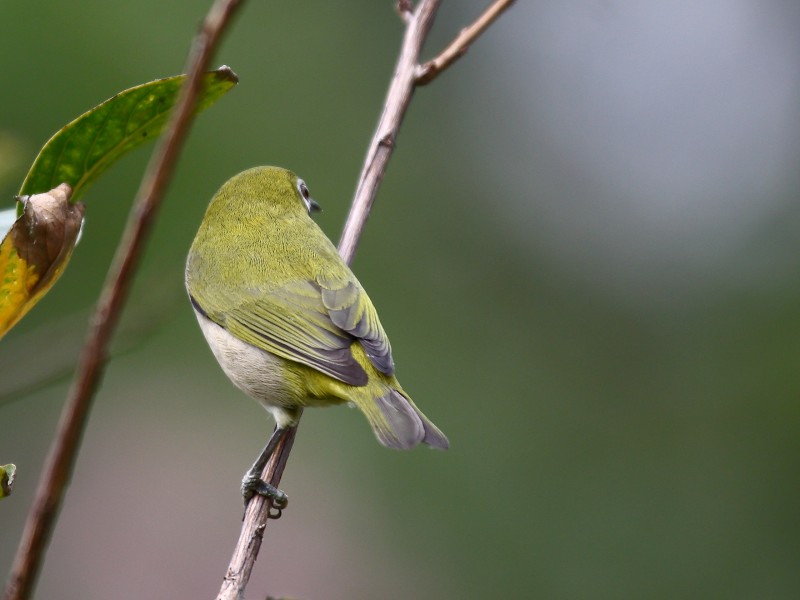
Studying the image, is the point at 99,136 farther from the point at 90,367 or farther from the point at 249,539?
the point at 90,367

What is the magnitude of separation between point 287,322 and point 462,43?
A: 3.72ft

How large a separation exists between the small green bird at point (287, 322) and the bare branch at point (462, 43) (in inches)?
31.4

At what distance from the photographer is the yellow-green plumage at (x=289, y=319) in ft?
10.1

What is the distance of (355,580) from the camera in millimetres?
5672

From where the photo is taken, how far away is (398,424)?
2889 millimetres

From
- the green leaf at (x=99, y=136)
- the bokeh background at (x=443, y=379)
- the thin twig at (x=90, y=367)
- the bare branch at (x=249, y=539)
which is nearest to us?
the thin twig at (x=90, y=367)

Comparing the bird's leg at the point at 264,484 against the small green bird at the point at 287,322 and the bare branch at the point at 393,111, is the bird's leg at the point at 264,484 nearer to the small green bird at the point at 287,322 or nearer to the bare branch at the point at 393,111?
the small green bird at the point at 287,322

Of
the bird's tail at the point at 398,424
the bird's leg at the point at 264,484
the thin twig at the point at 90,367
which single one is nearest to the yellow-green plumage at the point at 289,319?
the bird's tail at the point at 398,424

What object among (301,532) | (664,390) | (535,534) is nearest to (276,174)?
(301,532)

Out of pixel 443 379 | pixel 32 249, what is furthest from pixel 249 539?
pixel 443 379

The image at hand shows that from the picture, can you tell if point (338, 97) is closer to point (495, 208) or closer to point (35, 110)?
point (495, 208)

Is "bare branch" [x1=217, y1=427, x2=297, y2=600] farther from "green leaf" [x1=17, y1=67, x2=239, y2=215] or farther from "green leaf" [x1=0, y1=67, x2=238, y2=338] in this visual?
"green leaf" [x1=17, y1=67, x2=239, y2=215]

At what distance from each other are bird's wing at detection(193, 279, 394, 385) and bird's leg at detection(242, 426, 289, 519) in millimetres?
263

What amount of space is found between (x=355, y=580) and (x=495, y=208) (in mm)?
3739
